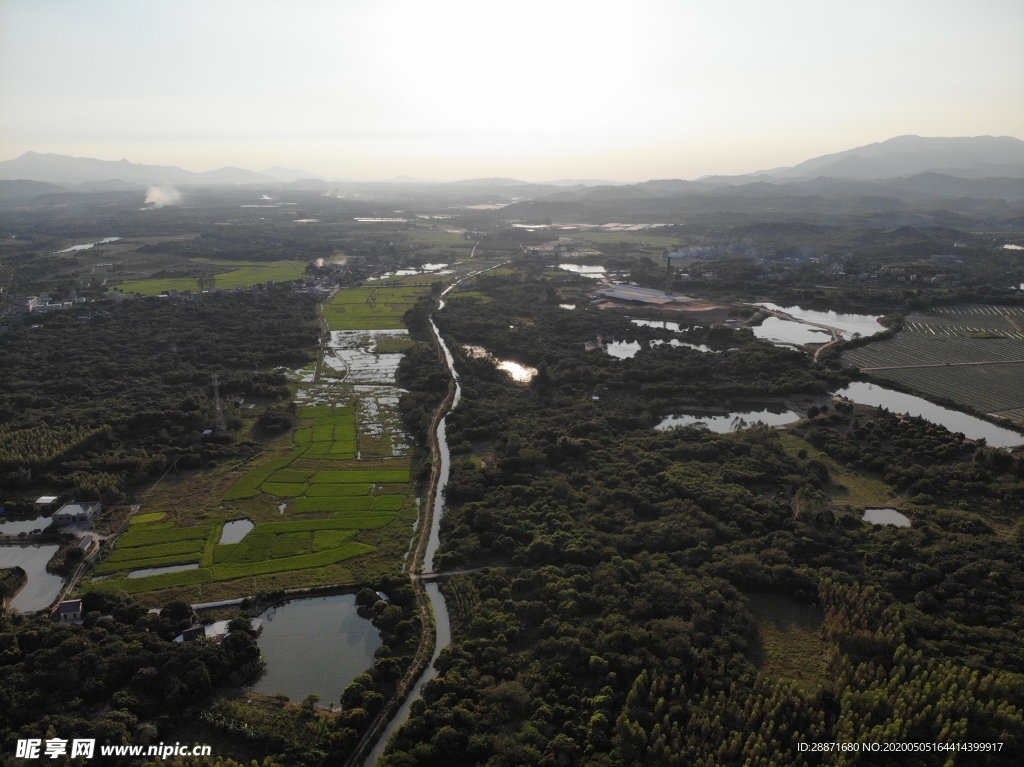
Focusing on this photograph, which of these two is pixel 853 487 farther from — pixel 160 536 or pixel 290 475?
pixel 160 536

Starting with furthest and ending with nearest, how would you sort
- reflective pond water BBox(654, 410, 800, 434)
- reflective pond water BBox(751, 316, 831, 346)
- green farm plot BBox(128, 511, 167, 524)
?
reflective pond water BBox(751, 316, 831, 346) → reflective pond water BBox(654, 410, 800, 434) → green farm plot BBox(128, 511, 167, 524)

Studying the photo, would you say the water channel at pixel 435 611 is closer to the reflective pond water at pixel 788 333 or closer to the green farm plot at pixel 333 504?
the green farm plot at pixel 333 504

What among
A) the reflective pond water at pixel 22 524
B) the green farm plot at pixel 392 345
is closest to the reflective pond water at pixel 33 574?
the reflective pond water at pixel 22 524

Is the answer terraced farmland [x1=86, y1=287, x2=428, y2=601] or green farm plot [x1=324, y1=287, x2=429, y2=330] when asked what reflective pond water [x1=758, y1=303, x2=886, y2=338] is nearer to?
green farm plot [x1=324, y1=287, x2=429, y2=330]

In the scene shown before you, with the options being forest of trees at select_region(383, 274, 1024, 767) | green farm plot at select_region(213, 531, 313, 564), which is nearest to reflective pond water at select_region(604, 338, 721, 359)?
forest of trees at select_region(383, 274, 1024, 767)

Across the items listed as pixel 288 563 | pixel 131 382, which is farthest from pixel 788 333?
pixel 131 382

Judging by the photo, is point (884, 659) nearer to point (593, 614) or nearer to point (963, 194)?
point (593, 614)

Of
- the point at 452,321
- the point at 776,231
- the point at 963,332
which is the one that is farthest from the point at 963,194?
the point at 452,321
